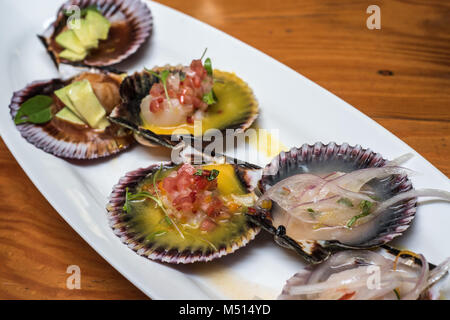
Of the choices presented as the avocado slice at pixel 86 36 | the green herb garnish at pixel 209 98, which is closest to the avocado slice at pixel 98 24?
the avocado slice at pixel 86 36

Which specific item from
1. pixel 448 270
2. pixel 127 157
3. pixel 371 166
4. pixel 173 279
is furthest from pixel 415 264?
pixel 127 157

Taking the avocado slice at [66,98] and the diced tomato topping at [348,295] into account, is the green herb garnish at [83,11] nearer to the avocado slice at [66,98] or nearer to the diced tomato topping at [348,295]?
the avocado slice at [66,98]

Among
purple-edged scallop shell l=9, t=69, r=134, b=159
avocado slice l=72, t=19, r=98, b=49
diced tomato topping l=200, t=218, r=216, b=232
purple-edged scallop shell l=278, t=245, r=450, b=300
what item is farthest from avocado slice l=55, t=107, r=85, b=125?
purple-edged scallop shell l=278, t=245, r=450, b=300

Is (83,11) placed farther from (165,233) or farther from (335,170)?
(335,170)

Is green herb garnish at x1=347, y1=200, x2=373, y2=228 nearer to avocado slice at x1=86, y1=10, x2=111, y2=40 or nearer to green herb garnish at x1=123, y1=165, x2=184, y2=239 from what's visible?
green herb garnish at x1=123, y1=165, x2=184, y2=239

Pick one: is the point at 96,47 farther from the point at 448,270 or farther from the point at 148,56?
the point at 448,270
